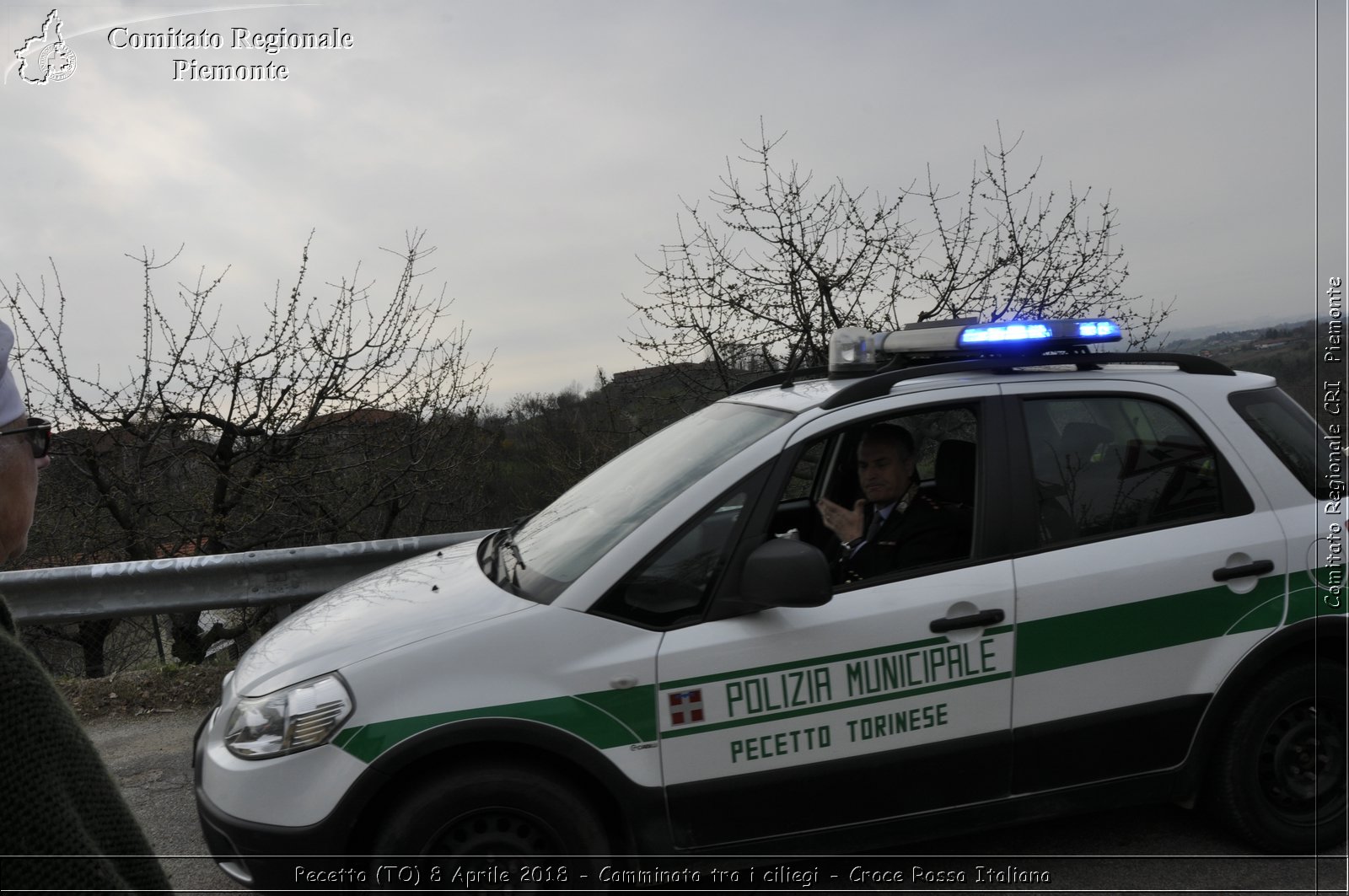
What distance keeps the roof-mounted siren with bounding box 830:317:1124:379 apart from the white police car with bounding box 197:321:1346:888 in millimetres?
16

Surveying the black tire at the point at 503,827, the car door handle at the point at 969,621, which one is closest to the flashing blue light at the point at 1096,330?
the car door handle at the point at 969,621

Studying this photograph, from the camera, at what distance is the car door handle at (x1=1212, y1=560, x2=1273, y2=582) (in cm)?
306

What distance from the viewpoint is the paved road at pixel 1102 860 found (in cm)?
304

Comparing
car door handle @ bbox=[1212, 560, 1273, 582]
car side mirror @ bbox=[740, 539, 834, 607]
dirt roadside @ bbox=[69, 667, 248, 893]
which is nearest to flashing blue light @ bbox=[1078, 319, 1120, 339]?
car door handle @ bbox=[1212, 560, 1273, 582]

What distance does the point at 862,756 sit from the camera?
2.79 m

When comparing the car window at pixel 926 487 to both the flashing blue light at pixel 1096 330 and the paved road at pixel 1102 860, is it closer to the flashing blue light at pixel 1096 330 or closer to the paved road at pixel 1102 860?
the flashing blue light at pixel 1096 330

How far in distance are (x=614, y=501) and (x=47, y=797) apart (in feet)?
7.97

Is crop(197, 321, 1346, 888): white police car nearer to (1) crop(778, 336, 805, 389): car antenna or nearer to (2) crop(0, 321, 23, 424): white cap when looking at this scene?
(2) crop(0, 321, 23, 424): white cap

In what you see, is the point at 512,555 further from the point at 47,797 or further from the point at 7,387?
the point at 47,797

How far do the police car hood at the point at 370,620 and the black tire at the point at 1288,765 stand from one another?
7.78 feet

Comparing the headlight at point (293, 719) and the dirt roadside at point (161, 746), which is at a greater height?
the headlight at point (293, 719)

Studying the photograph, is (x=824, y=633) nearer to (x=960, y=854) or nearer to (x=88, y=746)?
(x=960, y=854)

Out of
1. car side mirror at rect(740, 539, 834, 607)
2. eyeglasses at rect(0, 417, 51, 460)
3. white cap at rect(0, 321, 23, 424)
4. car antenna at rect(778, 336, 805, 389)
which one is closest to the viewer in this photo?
white cap at rect(0, 321, 23, 424)

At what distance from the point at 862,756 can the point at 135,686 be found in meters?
4.60
